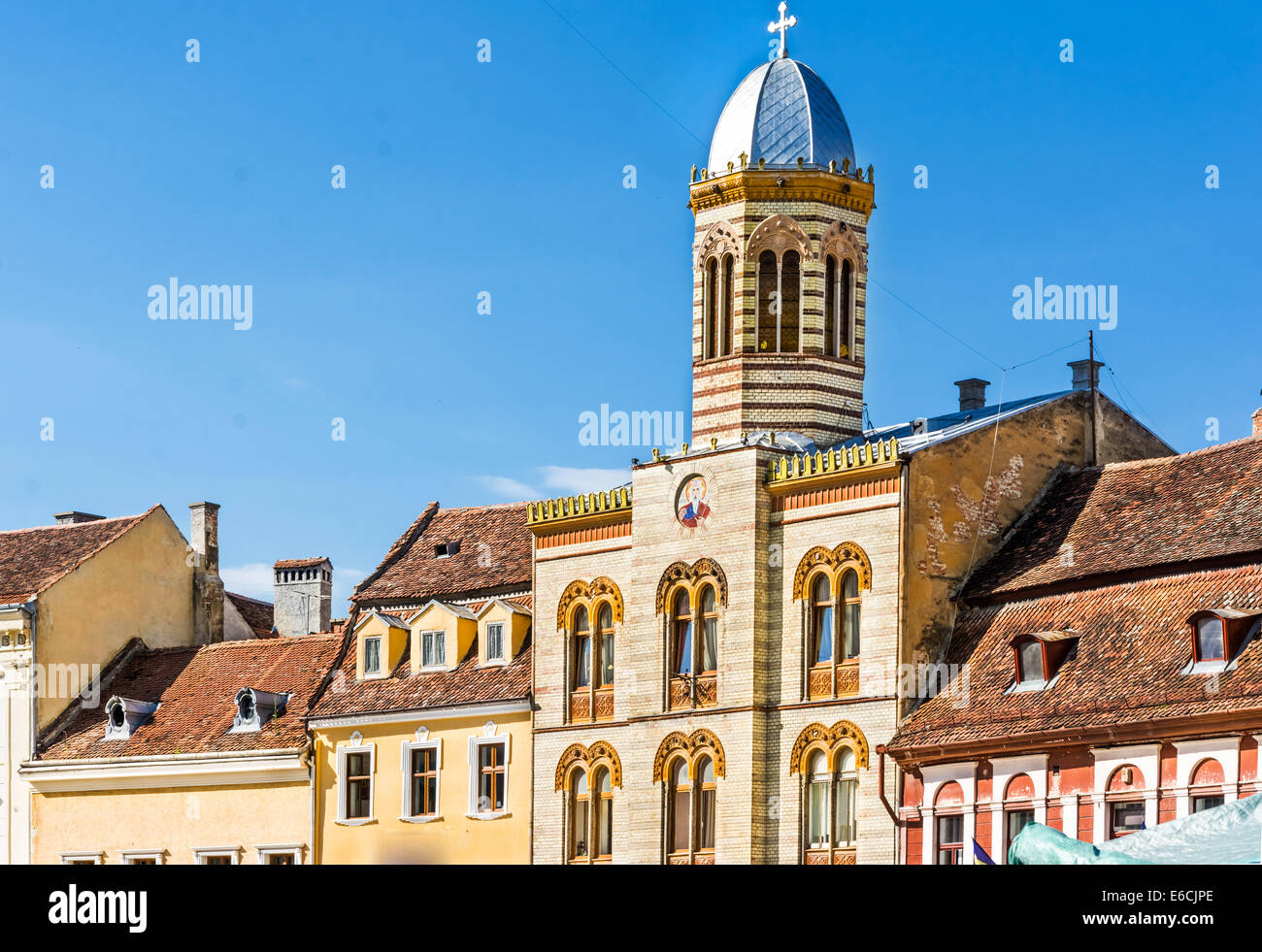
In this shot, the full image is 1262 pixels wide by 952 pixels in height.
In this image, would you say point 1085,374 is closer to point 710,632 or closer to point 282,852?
point 710,632

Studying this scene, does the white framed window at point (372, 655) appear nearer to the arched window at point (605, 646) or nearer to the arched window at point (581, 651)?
the arched window at point (581, 651)

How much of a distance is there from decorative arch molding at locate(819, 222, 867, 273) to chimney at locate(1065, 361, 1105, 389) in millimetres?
4950

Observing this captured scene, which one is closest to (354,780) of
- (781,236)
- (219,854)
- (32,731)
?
(219,854)

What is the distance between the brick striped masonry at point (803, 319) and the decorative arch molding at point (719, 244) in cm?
2

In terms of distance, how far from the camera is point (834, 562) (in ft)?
140

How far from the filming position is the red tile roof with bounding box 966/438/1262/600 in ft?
129

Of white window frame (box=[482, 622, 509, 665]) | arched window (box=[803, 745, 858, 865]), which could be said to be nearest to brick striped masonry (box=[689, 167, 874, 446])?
white window frame (box=[482, 622, 509, 665])

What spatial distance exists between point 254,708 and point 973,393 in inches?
705

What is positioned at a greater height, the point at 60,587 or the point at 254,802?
the point at 60,587

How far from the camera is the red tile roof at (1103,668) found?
36.5m

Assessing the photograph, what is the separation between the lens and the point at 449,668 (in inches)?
1956

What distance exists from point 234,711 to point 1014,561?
780 inches
